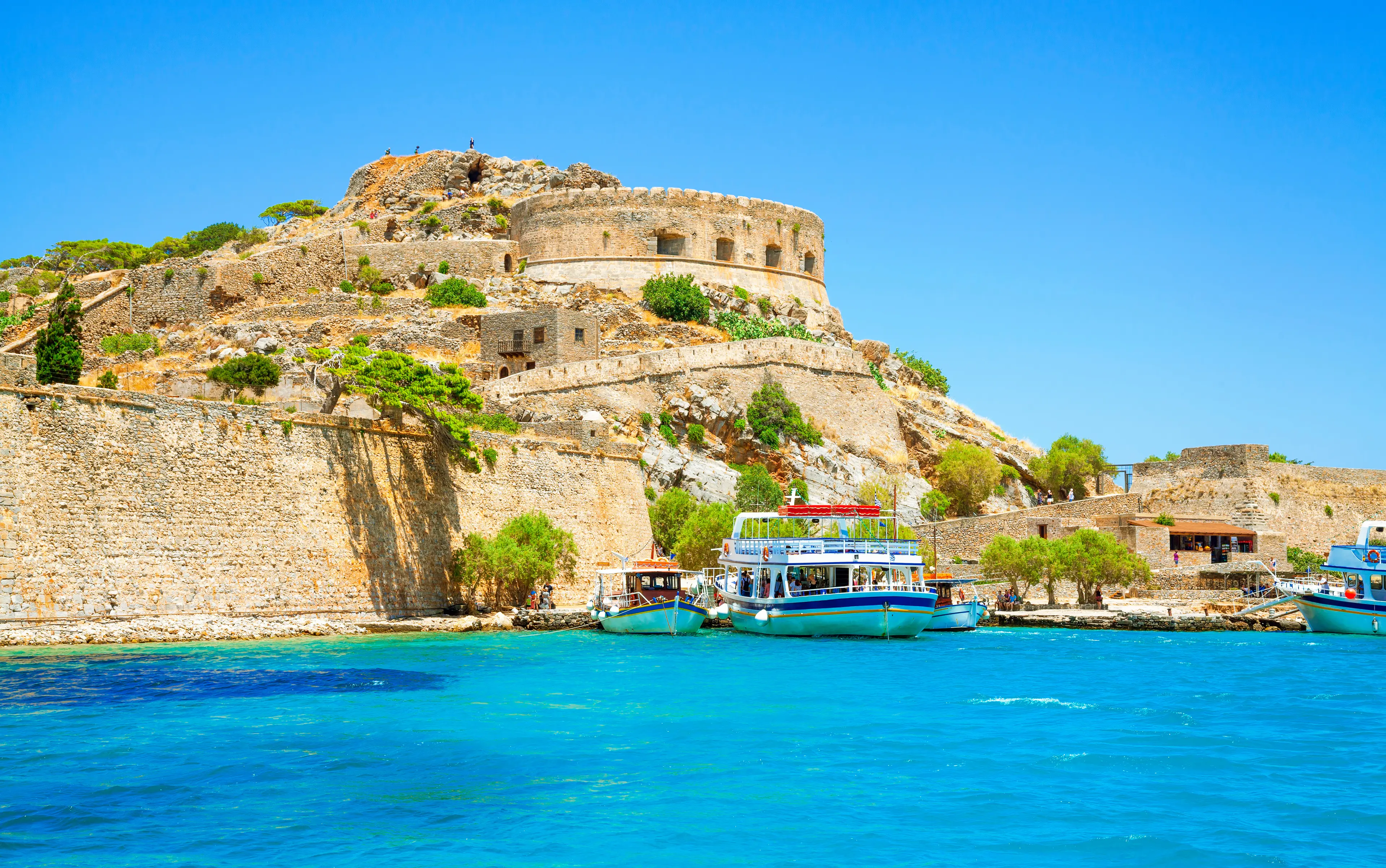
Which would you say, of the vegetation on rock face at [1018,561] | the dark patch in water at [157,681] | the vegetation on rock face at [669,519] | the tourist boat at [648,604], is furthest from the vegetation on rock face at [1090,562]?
the dark patch in water at [157,681]

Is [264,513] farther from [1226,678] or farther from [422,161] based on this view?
[422,161]

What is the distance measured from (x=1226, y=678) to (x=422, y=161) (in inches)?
1811

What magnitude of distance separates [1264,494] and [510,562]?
2928 cm

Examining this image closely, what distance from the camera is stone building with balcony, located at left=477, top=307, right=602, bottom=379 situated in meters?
41.8

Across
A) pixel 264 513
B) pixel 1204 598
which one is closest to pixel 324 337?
pixel 264 513

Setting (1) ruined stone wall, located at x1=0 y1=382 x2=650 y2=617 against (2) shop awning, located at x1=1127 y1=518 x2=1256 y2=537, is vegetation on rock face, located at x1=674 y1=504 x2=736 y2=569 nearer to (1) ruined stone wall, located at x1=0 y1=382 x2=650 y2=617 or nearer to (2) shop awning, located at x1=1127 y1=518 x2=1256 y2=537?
(1) ruined stone wall, located at x1=0 y1=382 x2=650 y2=617

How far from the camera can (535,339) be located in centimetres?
4225

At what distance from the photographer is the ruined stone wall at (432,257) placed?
162 feet

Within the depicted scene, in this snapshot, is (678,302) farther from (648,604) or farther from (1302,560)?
(1302,560)

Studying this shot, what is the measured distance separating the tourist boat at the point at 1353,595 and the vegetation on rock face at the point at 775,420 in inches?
614

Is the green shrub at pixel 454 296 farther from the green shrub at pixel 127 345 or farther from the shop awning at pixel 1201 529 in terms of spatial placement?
the shop awning at pixel 1201 529

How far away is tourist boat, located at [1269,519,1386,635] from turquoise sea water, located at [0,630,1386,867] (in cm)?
1118

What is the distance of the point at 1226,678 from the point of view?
21516mm

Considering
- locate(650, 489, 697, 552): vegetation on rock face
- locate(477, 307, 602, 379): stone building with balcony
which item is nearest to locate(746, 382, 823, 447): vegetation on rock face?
locate(650, 489, 697, 552): vegetation on rock face
